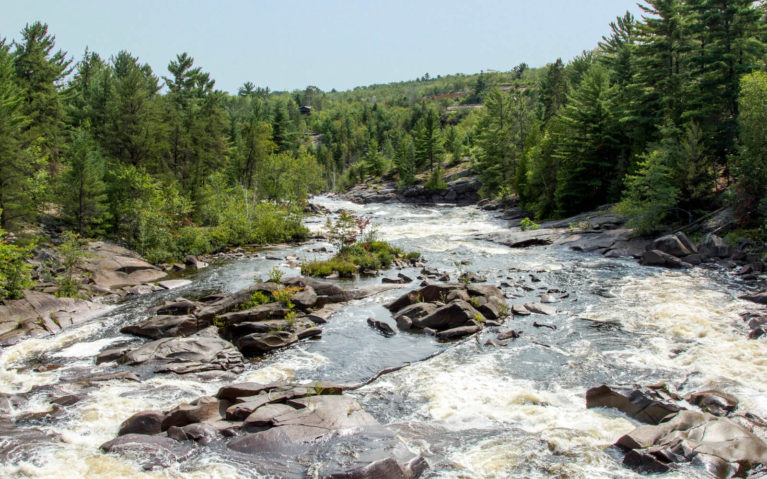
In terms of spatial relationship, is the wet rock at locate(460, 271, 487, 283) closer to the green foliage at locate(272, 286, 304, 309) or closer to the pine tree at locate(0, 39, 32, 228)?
the green foliage at locate(272, 286, 304, 309)

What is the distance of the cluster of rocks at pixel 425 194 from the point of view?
269ft

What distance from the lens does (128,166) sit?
1403 inches

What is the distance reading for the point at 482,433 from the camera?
34.5 ft


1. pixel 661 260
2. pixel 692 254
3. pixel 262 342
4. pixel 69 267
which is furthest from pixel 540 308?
pixel 69 267

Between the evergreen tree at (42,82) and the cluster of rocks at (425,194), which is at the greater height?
the evergreen tree at (42,82)

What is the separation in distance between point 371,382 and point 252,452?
461cm

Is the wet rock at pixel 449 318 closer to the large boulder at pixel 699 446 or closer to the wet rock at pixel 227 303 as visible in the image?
the wet rock at pixel 227 303

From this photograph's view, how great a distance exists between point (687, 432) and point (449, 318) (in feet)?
31.1

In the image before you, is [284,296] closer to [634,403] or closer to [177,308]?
[177,308]

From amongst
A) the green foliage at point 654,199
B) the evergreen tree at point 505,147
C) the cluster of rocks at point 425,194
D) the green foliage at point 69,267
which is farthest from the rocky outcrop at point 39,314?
the cluster of rocks at point 425,194

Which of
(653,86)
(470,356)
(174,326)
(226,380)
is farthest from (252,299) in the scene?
(653,86)

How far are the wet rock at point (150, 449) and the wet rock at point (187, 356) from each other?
4.17 metres

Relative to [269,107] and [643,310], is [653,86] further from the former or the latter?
[269,107]

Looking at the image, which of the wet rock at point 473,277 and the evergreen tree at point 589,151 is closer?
the wet rock at point 473,277
